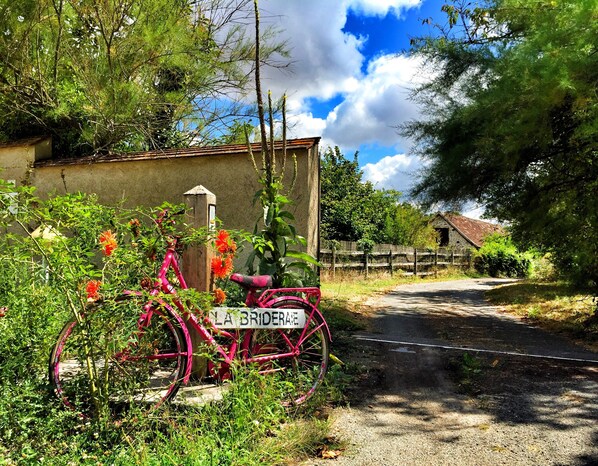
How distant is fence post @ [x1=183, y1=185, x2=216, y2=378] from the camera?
3.85 meters

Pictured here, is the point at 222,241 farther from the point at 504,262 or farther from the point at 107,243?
the point at 504,262

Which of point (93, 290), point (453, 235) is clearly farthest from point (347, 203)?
point (453, 235)

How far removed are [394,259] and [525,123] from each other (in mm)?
15248

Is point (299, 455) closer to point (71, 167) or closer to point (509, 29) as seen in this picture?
point (509, 29)

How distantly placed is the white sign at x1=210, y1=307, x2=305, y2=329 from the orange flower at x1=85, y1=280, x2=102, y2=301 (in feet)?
2.75

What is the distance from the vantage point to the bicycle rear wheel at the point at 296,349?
12.3ft

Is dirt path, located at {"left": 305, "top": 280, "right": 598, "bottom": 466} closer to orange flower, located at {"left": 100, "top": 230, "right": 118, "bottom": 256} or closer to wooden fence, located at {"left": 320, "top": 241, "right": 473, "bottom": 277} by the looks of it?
orange flower, located at {"left": 100, "top": 230, "right": 118, "bottom": 256}

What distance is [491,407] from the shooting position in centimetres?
400

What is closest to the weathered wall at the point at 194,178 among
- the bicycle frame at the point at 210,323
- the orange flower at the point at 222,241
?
the bicycle frame at the point at 210,323

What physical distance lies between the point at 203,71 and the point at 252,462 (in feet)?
36.4

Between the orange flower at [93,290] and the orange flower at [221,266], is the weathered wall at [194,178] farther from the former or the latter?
the orange flower at [93,290]

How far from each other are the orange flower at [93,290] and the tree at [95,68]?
8.32 m

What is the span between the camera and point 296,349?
12.6 feet

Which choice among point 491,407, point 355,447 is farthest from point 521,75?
point 355,447
